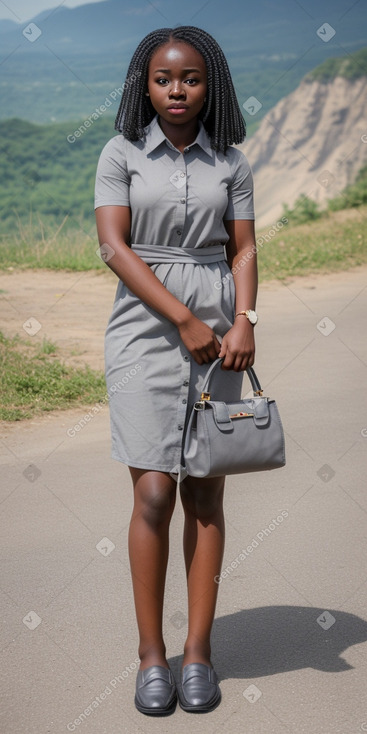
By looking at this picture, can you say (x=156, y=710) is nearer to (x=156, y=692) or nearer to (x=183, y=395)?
(x=156, y=692)

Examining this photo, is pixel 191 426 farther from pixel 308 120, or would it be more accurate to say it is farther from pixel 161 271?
pixel 308 120

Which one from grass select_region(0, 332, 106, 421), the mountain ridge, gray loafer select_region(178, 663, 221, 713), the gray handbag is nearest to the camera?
the gray handbag

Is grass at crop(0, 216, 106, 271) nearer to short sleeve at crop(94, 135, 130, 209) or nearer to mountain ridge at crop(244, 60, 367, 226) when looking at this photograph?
short sleeve at crop(94, 135, 130, 209)

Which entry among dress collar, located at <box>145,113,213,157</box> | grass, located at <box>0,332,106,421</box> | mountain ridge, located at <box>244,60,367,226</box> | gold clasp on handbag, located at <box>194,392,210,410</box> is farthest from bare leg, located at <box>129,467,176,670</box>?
mountain ridge, located at <box>244,60,367,226</box>

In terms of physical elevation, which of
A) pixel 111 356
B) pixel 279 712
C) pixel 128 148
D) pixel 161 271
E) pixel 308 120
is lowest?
pixel 308 120

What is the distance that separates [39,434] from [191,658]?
107 inches

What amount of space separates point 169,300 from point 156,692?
106cm

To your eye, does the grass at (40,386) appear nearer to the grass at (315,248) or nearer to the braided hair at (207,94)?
the braided hair at (207,94)

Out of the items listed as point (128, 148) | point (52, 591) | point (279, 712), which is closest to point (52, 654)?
point (52, 591)

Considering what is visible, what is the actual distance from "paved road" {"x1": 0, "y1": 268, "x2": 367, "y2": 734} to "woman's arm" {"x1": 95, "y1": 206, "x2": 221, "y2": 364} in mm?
990

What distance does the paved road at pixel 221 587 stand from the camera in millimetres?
2861

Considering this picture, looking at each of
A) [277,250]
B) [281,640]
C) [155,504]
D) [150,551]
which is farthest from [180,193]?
[277,250]

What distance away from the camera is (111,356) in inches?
113

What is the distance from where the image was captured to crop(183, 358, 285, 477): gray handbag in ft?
8.88
